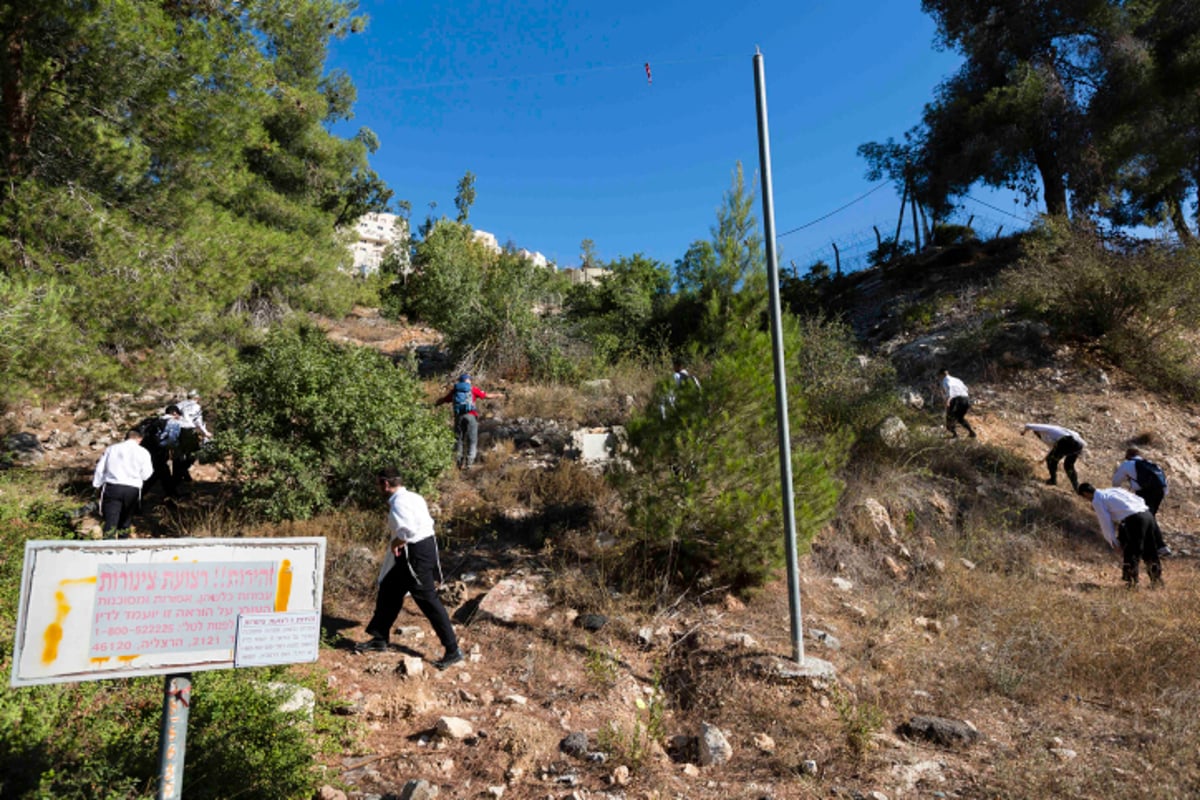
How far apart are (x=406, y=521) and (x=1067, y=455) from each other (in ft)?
29.3

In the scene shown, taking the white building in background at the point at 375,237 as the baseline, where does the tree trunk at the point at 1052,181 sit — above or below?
below

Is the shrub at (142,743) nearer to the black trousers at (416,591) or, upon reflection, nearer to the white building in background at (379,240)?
the black trousers at (416,591)

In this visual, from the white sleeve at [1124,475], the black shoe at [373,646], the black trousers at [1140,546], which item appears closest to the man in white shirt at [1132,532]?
the black trousers at [1140,546]

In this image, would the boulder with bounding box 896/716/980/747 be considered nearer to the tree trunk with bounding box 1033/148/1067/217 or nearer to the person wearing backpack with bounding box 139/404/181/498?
the person wearing backpack with bounding box 139/404/181/498

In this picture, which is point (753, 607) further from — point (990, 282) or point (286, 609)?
point (990, 282)

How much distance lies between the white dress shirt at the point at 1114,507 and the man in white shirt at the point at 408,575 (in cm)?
640

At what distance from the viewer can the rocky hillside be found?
3.39m

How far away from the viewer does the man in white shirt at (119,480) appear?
21.2ft

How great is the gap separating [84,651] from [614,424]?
8368mm

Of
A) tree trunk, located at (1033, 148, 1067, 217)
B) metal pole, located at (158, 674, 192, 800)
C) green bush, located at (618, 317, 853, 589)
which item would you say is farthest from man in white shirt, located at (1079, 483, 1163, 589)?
tree trunk, located at (1033, 148, 1067, 217)

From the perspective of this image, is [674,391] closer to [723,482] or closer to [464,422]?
[723,482]

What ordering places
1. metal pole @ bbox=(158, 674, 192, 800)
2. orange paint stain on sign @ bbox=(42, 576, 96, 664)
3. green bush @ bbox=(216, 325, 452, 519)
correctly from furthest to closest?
green bush @ bbox=(216, 325, 452, 519) → metal pole @ bbox=(158, 674, 192, 800) → orange paint stain on sign @ bbox=(42, 576, 96, 664)

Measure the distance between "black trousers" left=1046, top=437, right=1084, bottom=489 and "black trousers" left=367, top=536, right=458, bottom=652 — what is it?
335 inches

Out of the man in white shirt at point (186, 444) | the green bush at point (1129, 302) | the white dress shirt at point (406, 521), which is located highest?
the green bush at point (1129, 302)
